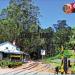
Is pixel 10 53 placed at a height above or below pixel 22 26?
below

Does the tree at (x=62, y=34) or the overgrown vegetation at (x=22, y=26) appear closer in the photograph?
the overgrown vegetation at (x=22, y=26)

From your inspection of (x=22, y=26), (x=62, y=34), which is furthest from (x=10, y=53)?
(x=62, y=34)

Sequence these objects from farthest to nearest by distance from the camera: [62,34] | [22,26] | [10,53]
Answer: [62,34], [22,26], [10,53]

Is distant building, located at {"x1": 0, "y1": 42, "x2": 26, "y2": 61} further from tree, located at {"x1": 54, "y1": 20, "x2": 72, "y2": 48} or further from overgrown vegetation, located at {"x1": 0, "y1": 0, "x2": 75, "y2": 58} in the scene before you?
tree, located at {"x1": 54, "y1": 20, "x2": 72, "y2": 48}

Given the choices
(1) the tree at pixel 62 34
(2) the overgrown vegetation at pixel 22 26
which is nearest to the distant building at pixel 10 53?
(2) the overgrown vegetation at pixel 22 26

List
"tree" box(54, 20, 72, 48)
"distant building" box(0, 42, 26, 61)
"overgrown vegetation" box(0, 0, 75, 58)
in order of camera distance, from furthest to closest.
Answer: "tree" box(54, 20, 72, 48) → "overgrown vegetation" box(0, 0, 75, 58) → "distant building" box(0, 42, 26, 61)

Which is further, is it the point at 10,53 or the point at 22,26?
the point at 22,26

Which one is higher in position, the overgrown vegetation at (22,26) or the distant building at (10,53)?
the overgrown vegetation at (22,26)

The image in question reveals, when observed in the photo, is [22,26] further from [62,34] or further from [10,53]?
[62,34]

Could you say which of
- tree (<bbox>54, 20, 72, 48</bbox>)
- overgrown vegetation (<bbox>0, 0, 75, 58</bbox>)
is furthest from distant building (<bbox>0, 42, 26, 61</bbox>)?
tree (<bbox>54, 20, 72, 48</bbox>)

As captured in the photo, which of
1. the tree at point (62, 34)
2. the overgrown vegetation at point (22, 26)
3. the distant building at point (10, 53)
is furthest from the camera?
the tree at point (62, 34)

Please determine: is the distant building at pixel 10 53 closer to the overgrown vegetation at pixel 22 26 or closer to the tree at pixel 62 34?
the overgrown vegetation at pixel 22 26

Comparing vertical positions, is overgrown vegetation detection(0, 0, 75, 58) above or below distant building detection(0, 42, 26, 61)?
above

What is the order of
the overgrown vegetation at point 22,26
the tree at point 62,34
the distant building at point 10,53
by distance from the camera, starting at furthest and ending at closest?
the tree at point 62,34
the overgrown vegetation at point 22,26
the distant building at point 10,53
